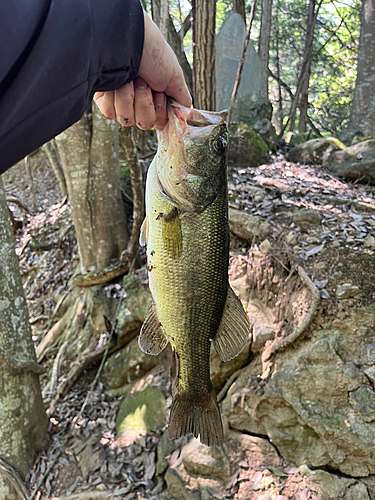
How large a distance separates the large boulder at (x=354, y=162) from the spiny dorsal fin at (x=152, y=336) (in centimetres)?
551

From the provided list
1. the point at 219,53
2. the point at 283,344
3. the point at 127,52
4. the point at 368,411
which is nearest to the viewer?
A: the point at 127,52

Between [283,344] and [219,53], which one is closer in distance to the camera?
[283,344]

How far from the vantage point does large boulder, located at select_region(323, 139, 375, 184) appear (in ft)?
20.5

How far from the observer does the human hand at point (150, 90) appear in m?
1.42

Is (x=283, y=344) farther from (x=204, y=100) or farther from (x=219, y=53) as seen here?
(x=219, y=53)

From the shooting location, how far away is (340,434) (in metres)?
3.25

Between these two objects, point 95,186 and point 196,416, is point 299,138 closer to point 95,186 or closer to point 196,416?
point 95,186

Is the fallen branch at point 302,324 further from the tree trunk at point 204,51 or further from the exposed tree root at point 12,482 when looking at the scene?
the exposed tree root at point 12,482

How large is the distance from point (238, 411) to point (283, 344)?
33.6 inches

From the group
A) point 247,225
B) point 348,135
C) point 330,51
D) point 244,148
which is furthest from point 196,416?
point 330,51

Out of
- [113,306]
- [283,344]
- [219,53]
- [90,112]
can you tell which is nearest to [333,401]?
[283,344]

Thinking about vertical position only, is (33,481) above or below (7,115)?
below

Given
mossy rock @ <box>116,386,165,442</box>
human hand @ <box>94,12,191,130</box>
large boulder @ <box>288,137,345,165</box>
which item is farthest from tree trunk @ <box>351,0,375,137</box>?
human hand @ <box>94,12,191,130</box>

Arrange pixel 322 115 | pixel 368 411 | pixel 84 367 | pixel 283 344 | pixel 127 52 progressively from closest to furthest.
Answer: pixel 127 52, pixel 368 411, pixel 283 344, pixel 84 367, pixel 322 115
